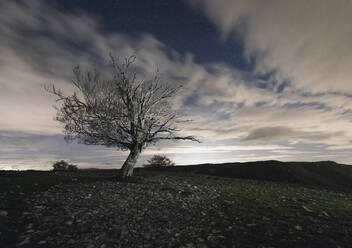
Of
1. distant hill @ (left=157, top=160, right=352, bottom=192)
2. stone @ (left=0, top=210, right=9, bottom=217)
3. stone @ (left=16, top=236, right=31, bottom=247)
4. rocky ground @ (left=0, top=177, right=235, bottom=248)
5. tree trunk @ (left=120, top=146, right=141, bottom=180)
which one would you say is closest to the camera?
stone @ (left=16, top=236, right=31, bottom=247)

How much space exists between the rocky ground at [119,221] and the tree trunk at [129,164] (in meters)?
7.87

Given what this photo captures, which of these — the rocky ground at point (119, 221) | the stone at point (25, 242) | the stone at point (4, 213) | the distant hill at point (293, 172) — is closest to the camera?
the stone at point (25, 242)

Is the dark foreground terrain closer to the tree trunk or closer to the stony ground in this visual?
the stony ground

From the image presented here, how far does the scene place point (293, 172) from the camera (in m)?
35.3

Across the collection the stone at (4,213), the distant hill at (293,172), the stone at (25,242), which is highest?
the distant hill at (293,172)

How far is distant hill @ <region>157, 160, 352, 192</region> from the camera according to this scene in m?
31.9

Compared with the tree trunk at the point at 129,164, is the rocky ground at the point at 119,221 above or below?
below

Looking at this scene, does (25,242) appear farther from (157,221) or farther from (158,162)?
(158,162)

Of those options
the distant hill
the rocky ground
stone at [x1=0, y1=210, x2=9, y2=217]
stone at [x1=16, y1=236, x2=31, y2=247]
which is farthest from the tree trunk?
the distant hill

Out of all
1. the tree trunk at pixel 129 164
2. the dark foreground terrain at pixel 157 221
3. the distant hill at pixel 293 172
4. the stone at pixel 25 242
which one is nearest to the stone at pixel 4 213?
the dark foreground terrain at pixel 157 221

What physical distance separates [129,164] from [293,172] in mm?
29064

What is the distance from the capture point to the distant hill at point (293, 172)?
31.9 metres

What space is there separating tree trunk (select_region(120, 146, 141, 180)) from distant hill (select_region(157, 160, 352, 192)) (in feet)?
72.0

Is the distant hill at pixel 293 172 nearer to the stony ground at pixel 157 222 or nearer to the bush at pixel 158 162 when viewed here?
the bush at pixel 158 162
